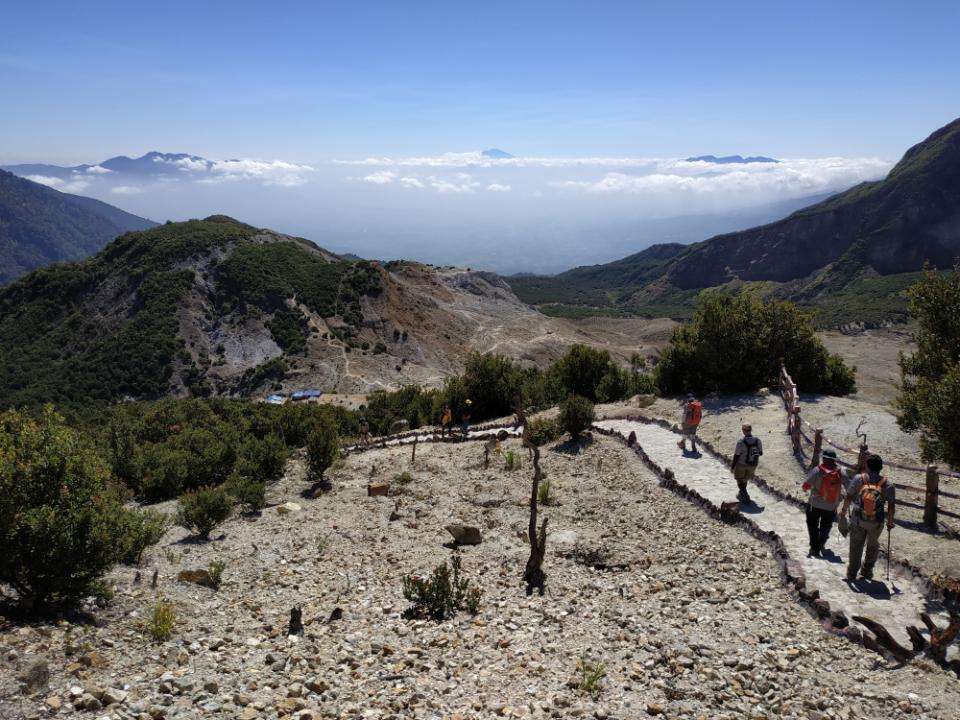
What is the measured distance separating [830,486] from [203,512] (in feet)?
45.2

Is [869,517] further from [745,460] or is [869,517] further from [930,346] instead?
[930,346]

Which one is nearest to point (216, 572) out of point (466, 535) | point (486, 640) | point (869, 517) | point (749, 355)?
point (466, 535)

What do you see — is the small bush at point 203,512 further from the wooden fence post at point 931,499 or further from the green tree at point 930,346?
the green tree at point 930,346

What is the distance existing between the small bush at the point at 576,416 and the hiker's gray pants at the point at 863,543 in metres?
11.0

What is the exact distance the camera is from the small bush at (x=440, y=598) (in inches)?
399

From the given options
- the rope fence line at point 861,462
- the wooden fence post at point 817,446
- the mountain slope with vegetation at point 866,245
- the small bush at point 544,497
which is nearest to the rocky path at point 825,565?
the rope fence line at point 861,462

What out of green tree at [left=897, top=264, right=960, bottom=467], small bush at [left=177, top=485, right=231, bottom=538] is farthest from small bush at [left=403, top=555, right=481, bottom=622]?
green tree at [left=897, top=264, right=960, bottom=467]

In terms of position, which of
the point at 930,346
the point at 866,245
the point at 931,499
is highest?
the point at 866,245

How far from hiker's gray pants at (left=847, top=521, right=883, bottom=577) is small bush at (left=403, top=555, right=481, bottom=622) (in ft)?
20.6

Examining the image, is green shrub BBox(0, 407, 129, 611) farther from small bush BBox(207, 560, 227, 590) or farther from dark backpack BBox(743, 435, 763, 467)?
dark backpack BBox(743, 435, 763, 467)

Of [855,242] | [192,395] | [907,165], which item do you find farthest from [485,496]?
[907,165]

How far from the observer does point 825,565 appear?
1011 cm

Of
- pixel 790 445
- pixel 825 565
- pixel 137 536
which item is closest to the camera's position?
pixel 825 565

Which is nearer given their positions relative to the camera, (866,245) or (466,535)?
(466,535)
